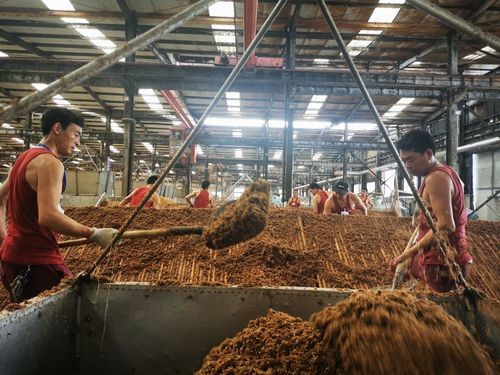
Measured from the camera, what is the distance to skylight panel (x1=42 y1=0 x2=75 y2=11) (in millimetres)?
6297

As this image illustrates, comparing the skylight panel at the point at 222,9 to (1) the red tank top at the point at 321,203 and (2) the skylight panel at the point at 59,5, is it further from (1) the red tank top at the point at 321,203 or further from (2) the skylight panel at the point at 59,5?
(1) the red tank top at the point at 321,203

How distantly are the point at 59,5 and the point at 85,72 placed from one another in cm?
685

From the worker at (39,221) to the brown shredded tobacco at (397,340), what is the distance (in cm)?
148

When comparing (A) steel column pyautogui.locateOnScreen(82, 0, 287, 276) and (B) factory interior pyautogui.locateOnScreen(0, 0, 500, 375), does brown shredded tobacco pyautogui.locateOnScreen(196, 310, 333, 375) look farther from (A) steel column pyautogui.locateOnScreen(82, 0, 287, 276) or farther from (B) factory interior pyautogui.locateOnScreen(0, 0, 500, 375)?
(A) steel column pyautogui.locateOnScreen(82, 0, 287, 276)

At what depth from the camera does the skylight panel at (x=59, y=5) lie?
6.30 meters

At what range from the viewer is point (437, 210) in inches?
85.0

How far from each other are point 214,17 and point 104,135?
321 inches

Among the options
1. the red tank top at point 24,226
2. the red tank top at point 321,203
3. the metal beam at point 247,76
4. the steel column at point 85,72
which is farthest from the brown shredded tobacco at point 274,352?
the metal beam at point 247,76

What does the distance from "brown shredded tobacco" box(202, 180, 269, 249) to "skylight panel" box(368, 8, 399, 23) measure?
6277mm

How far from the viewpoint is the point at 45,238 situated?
2059 mm

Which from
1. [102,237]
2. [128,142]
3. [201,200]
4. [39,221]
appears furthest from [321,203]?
[39,221]

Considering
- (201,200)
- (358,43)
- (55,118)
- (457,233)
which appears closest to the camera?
(55,118)

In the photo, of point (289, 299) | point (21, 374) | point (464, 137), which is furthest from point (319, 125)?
point (21, 374)

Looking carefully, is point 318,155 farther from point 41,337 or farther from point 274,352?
point 41,337
